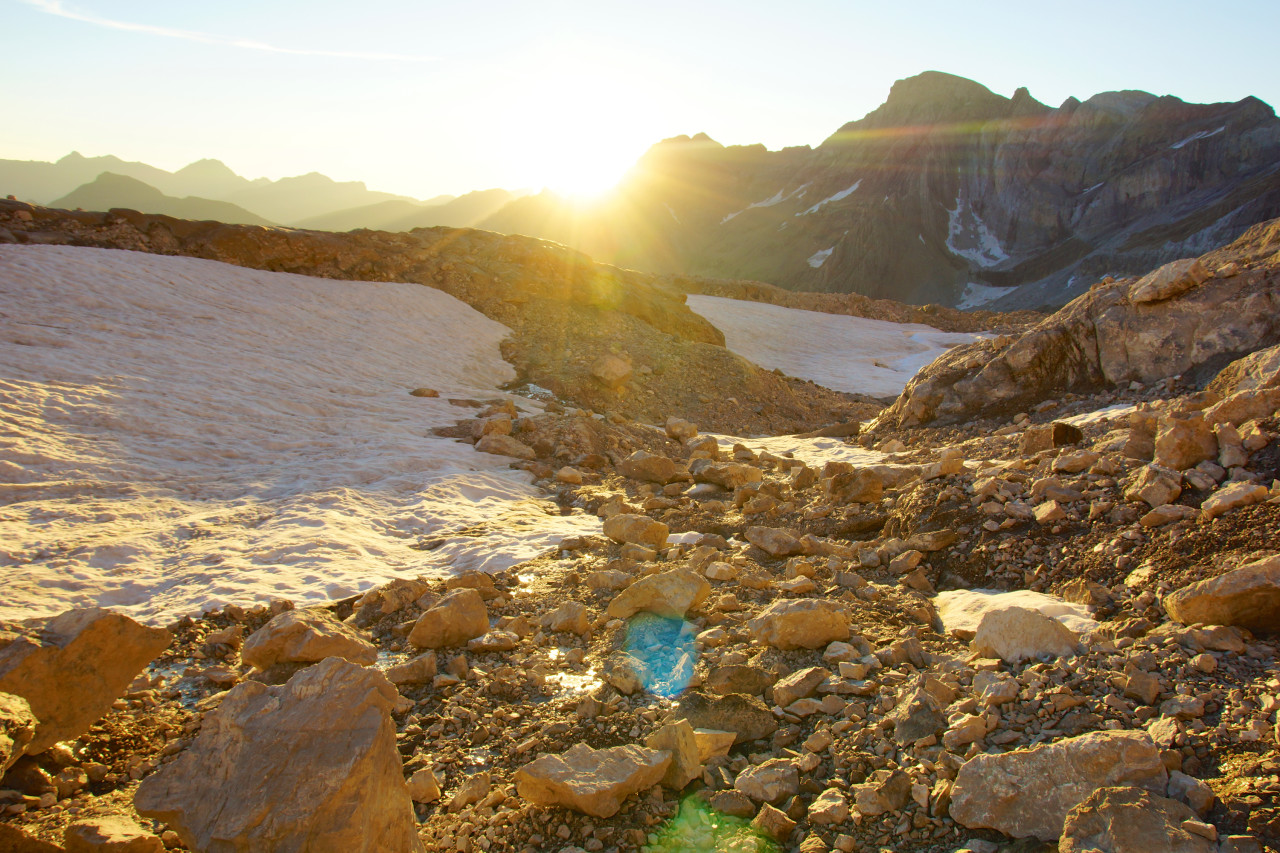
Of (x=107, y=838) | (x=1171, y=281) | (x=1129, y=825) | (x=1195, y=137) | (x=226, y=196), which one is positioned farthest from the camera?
(x=226, y=196)

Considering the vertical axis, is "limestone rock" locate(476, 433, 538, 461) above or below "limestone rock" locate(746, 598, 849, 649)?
below

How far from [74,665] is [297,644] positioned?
Result: 876mm

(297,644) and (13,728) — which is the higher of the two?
(13,728)

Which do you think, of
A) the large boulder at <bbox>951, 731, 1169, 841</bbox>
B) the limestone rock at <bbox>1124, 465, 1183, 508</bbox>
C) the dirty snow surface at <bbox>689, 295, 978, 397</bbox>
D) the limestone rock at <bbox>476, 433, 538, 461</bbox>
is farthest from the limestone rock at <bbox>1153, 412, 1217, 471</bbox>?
the dirty snow surface at <bbox>689, 295, 978, 397</bbox>

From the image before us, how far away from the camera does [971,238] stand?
69.8 m

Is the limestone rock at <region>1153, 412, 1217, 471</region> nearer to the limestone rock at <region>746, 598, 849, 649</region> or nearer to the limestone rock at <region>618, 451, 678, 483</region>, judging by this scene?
the limestone rock at <region>746, 598, 849, 649</region>

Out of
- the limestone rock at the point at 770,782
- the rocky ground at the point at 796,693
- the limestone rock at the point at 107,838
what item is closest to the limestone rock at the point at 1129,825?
the rocky ground at the point at 796,693

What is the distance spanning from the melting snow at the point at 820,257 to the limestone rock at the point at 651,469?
213 ft

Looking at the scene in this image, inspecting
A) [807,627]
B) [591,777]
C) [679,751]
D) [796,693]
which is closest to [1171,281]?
[807,627]

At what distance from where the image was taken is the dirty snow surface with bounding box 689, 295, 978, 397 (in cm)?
1939

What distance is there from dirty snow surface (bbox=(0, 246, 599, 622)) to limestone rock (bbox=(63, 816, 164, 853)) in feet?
8.13

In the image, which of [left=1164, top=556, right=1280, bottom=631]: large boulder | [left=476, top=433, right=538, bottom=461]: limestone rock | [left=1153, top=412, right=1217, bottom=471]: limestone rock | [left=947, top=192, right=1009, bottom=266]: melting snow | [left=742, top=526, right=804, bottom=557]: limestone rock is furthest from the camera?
[left=947, top=192, right=1009, bottom=266]: melting snow

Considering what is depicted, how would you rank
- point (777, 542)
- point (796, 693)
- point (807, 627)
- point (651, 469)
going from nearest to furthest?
point (796, 693) → point (807, 627) → point (777, 542) → point (651, 469)

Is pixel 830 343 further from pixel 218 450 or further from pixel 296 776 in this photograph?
pixel 296 776
